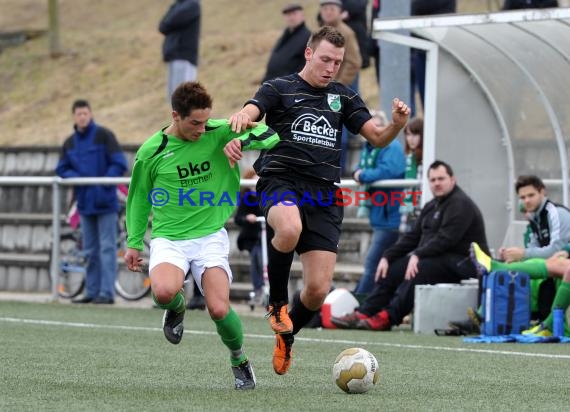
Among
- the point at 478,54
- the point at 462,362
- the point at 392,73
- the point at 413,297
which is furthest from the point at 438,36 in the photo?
the point at 462,362

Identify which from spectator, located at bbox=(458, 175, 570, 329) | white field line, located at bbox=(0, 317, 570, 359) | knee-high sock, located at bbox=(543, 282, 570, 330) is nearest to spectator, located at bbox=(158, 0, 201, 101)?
white field line, located at bbox=(0, 317, 570, 359)

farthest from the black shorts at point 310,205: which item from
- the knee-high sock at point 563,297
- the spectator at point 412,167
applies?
the spectator at point 412,167

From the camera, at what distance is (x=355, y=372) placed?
7645mm

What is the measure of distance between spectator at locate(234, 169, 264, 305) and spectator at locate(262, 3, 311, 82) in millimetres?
1394

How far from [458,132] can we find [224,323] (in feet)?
22.0

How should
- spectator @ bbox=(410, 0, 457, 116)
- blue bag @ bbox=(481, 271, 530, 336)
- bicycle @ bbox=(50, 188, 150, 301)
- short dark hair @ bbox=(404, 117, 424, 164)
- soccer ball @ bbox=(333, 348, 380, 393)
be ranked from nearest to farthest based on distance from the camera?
soccer ball @ bbox=(333, 348, 380, 393)
blue bag @ bbox=(481, 271, 530, 336)
short dark hair @ bbox=(404, 117, 424, 164)
spectator @ bbox=(410, 0, 457, 116)
bicycle @ bbox=(50, 188, 150, 301)

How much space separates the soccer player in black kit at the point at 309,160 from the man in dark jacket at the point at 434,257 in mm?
3940

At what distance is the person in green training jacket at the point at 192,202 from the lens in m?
7.91

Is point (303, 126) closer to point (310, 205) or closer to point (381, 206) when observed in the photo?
point (310, 205)

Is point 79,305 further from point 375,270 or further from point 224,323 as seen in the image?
point 224,323

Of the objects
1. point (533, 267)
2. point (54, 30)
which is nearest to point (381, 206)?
point (533, 267)

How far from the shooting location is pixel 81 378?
26.9 ft

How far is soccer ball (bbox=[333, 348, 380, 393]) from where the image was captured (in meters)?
7.64

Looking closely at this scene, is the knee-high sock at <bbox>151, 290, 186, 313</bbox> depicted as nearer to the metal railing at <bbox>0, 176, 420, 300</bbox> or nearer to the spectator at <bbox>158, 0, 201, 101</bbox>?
the metal railing at <bbox>0, 176, 420, 300</bbox>
